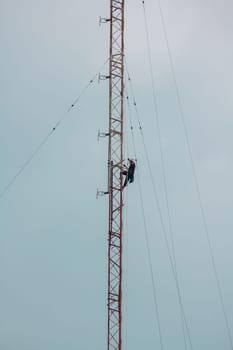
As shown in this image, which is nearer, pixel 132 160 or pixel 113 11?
pixel 132 160

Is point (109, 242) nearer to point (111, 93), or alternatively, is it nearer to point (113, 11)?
point (111, 93)

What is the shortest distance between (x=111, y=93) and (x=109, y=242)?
11.8 metres

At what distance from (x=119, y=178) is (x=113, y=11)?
14.2m

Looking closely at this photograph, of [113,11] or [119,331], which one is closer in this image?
[119,331]

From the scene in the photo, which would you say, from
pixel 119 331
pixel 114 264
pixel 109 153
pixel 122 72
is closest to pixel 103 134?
pixel 109 153

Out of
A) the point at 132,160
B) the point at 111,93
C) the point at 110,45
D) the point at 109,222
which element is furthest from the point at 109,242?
the point at 110,45

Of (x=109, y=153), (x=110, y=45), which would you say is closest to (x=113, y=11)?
(x=110, y=45)

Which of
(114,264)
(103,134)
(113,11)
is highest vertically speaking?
(113,11)

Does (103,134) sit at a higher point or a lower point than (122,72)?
lower

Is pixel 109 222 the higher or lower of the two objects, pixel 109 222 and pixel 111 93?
the lower

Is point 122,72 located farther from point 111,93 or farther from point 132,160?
point 132,160

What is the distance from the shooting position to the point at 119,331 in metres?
58.3

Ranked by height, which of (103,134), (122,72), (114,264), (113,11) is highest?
(113,11)

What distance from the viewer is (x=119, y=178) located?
60.0 meters
